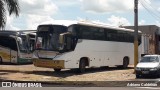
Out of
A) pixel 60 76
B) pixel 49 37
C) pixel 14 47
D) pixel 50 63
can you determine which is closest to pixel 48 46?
pixel 49 37

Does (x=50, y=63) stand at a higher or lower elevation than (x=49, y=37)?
lower

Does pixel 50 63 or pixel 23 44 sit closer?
pixel 50 63

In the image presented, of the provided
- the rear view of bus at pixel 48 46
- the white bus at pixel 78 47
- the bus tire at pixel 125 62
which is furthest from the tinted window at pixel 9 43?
the bus tire at pixel 125 62

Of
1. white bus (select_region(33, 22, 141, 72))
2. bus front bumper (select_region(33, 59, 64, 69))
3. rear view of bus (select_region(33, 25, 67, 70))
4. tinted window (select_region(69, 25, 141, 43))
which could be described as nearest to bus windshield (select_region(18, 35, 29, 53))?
white bus (select_region(33, 22, 141, 72))

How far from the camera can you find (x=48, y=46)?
26.7 metres

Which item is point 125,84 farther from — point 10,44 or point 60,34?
point 10,44

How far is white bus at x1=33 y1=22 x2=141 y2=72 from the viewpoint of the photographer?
1041 inches

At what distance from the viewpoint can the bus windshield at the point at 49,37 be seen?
2653 cm

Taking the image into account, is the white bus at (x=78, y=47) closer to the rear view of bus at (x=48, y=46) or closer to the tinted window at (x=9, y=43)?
the rear view of bus at (x=48, y=46)

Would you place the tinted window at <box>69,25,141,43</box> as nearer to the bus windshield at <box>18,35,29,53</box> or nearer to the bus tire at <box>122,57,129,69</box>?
the bus tire at <box>122,57,129,69</box>

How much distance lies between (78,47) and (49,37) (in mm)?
2369

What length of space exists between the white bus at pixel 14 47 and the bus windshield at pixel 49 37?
1024cm

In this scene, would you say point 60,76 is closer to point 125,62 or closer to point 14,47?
point 125,62

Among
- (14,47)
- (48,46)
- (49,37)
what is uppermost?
(49,37)
